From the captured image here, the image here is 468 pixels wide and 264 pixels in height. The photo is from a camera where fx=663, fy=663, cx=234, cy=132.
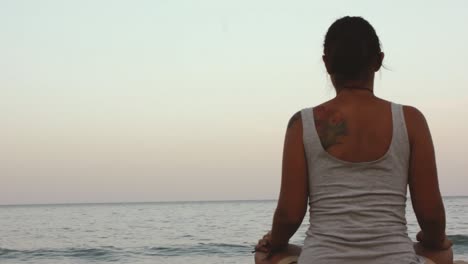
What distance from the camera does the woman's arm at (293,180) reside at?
221 cm

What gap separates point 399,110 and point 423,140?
0.13 meters

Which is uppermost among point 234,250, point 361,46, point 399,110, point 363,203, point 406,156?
point 361,46

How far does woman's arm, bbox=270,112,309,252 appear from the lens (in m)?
2.21

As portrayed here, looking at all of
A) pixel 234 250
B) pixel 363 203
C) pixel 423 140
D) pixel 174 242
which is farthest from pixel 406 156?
pixel 174 242

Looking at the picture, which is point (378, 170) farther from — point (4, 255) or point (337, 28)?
point (4, 255)

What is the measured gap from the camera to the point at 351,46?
7.30 ft

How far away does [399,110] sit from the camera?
220 cm

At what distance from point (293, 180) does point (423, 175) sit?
429mm

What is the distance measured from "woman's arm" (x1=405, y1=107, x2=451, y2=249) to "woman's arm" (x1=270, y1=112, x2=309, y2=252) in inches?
14.0

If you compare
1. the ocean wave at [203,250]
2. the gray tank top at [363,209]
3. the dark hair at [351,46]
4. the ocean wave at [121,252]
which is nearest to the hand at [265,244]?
the gray tank top at [363,209]

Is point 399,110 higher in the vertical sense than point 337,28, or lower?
lower

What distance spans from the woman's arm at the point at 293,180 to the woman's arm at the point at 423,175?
36 cm

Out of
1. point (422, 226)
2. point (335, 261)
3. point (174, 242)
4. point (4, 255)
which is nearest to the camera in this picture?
point (335, 261)

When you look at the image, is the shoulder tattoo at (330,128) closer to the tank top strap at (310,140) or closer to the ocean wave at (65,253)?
the tank top strap at (310,140)
